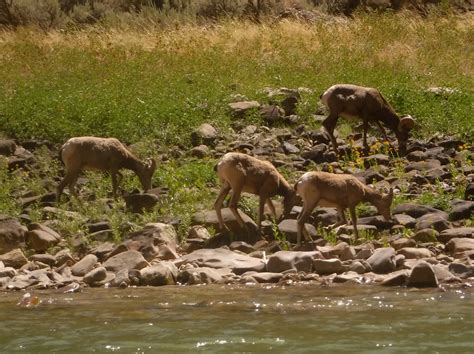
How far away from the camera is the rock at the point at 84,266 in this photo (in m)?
12.2

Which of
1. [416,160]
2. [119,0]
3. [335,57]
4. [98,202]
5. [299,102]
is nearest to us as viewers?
[98,202]

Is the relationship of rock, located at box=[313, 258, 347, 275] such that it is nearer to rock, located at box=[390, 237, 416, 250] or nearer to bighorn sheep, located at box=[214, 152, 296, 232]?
rock, located at box=[390, 237, 416, 250]

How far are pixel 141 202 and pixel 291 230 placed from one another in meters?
2.63

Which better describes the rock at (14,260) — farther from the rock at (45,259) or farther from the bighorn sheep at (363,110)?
the bighorn sheep at (363,110)

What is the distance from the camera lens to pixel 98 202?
1540cm

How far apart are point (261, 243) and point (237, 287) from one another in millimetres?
2079

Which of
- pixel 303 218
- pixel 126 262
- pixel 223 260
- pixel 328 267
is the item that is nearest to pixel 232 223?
pixel 303 218

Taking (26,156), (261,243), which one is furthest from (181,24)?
(261,243)

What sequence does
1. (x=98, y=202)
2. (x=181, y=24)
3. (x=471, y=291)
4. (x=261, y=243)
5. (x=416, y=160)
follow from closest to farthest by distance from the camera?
1. (x=471, y=291)
2. (x=261, y=243)
3. (x=98, y=202)
4. (x=416, y=160)
5. (x=181, y=24)

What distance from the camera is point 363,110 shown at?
751 inches

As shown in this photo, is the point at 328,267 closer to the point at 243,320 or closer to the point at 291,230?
the point at 291,230

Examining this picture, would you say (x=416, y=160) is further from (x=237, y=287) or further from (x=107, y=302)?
(x=107, y=302)

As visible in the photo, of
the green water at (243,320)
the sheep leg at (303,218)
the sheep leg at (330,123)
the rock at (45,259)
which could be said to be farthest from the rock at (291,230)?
the sheep leg at (330,123)

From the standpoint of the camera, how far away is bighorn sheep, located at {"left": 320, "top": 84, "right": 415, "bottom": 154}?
18.8m
